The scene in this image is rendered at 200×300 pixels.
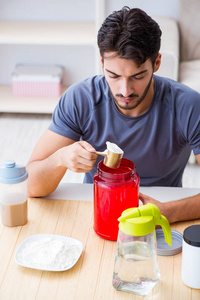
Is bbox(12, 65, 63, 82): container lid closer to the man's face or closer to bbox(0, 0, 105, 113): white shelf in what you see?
bbox(0, 0, 105, 113): white shelf

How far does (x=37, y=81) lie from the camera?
11.8ft

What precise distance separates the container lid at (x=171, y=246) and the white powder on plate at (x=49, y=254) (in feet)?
0.69

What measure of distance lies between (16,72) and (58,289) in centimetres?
271

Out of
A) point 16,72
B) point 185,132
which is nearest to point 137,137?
point 185,132

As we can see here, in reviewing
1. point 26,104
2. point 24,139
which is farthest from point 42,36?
point 24,139

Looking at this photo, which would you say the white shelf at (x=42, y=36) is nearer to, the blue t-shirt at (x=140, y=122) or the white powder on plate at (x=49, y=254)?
the blue t-shirt at (x=140, y=122)

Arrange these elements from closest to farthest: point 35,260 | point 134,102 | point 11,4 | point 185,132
Answer: point 35,260 < point 134,102 < point 185,132 < point 11,4

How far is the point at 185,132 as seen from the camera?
1.56 metres

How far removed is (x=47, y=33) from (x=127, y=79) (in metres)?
2.14

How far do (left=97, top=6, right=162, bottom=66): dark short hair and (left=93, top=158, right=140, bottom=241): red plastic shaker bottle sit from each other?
33 cm

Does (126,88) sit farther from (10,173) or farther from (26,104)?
(26,104)

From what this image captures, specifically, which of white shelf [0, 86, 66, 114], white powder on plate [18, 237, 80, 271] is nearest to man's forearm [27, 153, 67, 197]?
white powder on plate [18, 237, 80, 271]

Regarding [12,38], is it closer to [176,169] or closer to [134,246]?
[176,169]

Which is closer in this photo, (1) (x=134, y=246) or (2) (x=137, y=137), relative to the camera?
(1) (x=134, y=246)
